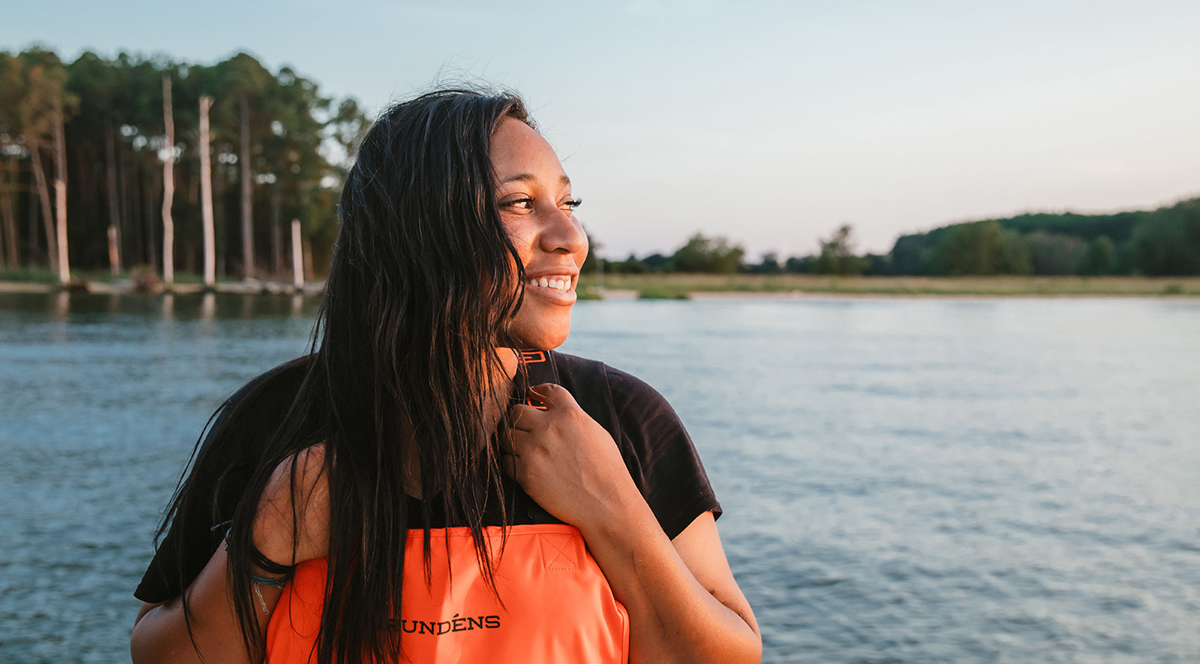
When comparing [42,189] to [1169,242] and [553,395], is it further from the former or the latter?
[1169,242]

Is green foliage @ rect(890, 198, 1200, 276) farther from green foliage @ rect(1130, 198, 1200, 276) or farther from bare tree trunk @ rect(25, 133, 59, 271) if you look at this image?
bare tree trunk @ rect(25, 133, 59, 271)

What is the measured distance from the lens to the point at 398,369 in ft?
4.78

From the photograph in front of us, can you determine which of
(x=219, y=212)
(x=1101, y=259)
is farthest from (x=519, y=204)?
(x=1101, y=259)

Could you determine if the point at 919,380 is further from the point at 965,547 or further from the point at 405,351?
the point at 405,351

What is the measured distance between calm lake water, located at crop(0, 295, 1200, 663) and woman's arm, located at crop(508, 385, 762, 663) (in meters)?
4.36

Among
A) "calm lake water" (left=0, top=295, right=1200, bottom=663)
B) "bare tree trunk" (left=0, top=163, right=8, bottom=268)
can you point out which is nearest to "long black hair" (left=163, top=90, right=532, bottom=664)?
"calm lake water" (left=0, top=295, right=1200, bottom=663)

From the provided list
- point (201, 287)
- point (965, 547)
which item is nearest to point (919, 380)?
point (965, 547)

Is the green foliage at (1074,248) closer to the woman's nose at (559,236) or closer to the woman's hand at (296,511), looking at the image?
the woman's nose at (559,236)

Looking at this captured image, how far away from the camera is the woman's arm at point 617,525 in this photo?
142 centimetres

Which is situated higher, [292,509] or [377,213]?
[377,213]

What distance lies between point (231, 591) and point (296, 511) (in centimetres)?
18

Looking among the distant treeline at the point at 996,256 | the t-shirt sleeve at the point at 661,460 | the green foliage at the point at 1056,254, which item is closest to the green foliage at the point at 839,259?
the distant treeline at the point at 996,256

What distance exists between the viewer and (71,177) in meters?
62.3

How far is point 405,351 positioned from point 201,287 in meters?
53.0
